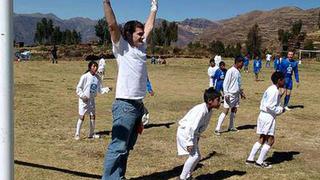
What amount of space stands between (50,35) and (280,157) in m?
100.0

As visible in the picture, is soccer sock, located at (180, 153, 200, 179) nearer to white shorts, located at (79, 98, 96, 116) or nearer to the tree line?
white shorts, located at (79, 98, 96, 116)

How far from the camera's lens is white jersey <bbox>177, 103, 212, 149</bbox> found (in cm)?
703

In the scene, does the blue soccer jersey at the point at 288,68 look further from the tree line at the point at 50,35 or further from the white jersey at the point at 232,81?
the tree line at the point at 50,35

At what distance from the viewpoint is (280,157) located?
31.9 feet

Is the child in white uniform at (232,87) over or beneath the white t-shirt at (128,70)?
beneath

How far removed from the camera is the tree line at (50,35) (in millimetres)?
102938

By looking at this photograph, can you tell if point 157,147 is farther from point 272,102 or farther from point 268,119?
point 272,102

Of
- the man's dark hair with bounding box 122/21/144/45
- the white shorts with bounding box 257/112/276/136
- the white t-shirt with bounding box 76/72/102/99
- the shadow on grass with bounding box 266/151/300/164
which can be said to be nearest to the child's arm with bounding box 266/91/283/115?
the white shorts with bounding box 257/112/276/136

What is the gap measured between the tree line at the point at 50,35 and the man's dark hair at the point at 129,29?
9763 centimetres

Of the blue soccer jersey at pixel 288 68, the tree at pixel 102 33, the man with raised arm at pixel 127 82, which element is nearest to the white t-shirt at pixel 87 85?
the man with raised arm at pixel 127 82

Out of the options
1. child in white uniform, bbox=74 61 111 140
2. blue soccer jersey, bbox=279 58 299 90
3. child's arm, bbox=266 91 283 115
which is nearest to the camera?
child's arm, bbox=266 91 283 115

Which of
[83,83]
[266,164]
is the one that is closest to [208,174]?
[266,164]

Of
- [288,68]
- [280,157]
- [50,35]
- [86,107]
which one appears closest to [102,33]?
[50,35]

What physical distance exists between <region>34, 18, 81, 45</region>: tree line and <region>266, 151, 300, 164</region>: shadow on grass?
9443cm
